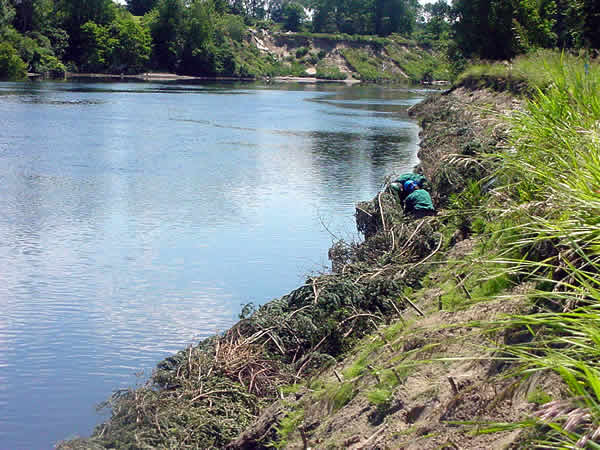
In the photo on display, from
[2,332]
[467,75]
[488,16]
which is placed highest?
[488,16]

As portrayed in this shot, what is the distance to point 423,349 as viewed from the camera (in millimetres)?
3955

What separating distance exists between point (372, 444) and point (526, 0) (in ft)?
95.0

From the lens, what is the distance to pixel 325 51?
115m

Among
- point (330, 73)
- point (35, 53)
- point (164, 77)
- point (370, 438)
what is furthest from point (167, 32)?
point (370, 438)

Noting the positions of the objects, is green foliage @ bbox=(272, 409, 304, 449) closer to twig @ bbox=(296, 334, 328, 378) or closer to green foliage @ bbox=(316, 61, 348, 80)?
twig @ bbox=(296, 334, 328, 378)

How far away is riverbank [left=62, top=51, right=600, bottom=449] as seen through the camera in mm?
3170

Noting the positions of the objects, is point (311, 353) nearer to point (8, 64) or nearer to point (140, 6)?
point (8, 64)

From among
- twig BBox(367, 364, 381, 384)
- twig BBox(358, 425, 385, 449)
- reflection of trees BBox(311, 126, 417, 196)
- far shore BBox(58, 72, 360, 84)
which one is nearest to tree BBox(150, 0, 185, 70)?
far shore BBox(58, 72, 360, 84)

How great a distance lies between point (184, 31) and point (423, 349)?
9238 cm

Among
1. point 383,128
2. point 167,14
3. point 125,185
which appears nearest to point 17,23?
point 167,14

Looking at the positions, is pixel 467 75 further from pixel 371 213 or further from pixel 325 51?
pixel 325 51

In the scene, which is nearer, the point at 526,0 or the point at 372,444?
the point at 372,444

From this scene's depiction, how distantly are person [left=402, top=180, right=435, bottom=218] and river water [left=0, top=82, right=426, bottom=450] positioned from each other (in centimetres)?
151

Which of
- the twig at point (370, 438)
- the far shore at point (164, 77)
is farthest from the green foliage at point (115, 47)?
the twig at point (370, 438)
